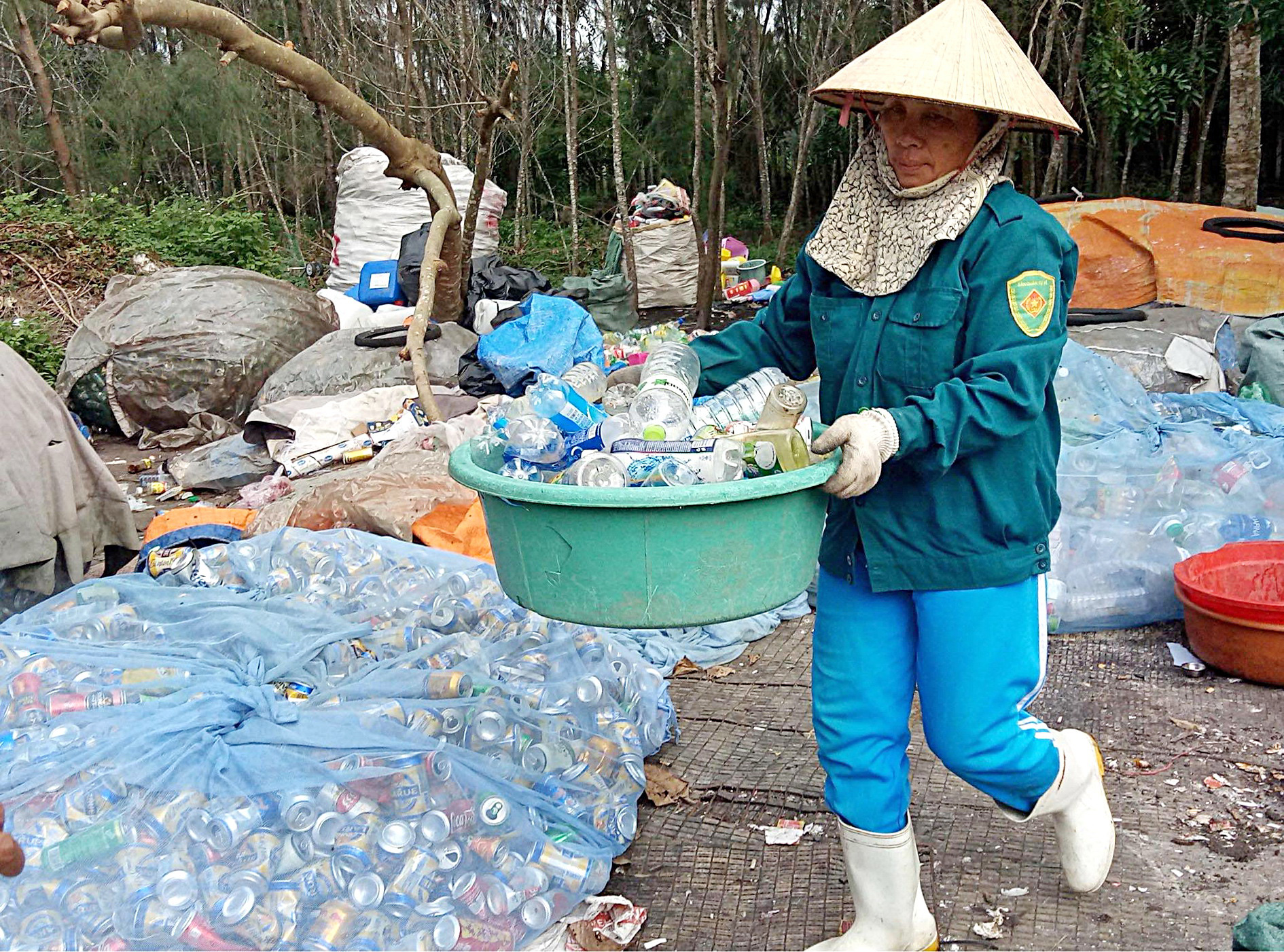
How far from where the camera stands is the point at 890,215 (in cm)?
200

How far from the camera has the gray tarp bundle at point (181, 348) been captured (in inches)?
275

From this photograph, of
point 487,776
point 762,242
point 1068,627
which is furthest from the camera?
point 762,242

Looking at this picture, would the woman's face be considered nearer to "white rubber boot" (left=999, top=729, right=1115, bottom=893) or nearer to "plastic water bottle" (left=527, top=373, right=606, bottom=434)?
"plastic water bottle" (left=527, top=373, right=606, bottom=434)

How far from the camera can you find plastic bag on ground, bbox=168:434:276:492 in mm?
5887

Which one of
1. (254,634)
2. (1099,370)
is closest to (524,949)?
(254,634)

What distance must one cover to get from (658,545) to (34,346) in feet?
25.7

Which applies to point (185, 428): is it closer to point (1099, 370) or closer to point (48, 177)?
point (1099, 370)

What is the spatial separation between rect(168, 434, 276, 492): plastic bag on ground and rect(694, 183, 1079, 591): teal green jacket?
A: 448 centimetres

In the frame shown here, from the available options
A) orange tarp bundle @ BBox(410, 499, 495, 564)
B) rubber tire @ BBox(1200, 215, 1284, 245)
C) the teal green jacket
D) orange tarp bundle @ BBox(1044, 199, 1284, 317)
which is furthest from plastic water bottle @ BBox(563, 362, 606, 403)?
rubber tire @ BBox(1200, 215, 1284, 245)

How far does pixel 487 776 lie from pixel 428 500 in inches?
86.2

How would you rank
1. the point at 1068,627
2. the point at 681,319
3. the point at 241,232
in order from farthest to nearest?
the point at 241,232
the point at 681,319
the point at 1068,627

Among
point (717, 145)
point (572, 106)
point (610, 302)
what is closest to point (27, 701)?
point (717, 145)

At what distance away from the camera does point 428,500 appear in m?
4.56

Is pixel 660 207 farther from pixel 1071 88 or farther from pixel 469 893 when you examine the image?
pixel 469 893
